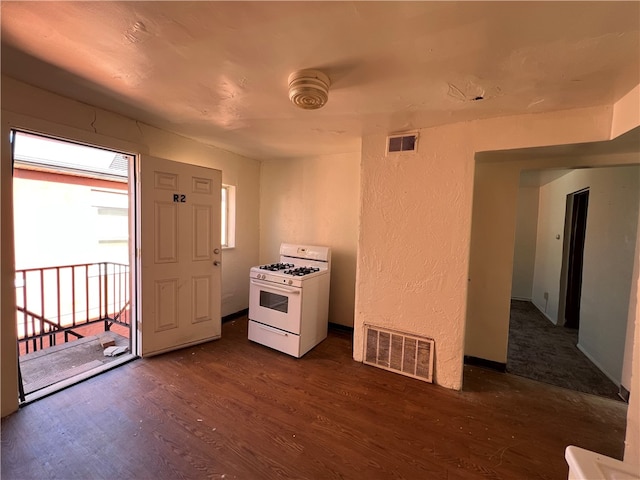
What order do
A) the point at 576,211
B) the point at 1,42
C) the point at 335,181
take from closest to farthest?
the point at 1,42, the point at 335,181, the point at 576,211

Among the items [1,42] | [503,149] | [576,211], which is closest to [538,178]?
[576,211]

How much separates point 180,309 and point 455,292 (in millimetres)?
2685

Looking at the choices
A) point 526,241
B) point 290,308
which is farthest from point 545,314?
point 290,308

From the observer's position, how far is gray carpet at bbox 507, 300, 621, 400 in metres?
2.37

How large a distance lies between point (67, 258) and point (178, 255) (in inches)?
113

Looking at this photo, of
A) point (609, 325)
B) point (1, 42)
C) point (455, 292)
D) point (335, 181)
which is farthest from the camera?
point (335, 181)

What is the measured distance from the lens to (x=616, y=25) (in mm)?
1056

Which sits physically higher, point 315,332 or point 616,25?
point 616,25

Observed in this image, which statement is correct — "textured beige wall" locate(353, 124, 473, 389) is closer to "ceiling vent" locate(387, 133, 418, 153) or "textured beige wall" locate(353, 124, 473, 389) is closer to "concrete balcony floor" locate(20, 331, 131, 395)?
"ceiling vent" locate(387, 133, 418, 153)

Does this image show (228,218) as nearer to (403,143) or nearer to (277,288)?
(277,288)

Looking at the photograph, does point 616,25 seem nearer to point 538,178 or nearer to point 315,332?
point 315,332

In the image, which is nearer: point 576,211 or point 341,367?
point 341,367

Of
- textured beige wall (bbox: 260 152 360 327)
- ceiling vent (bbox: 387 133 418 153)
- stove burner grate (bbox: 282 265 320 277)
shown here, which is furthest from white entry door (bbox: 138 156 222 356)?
ceiling vent (bbox: 387 133 418 153)

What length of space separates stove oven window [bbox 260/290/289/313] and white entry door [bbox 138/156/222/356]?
0.58 m
